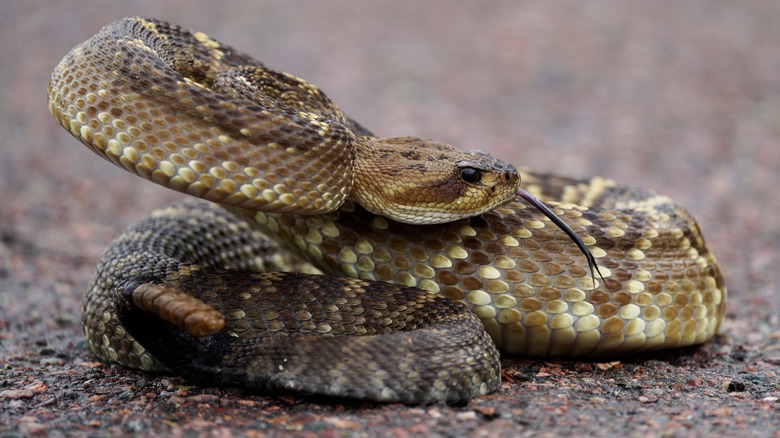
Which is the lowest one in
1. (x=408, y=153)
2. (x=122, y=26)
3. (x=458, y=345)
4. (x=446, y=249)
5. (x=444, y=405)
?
(x=444, y=405)

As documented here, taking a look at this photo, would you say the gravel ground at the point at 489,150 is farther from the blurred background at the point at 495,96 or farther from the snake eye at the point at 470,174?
the snake eye at the point at 470,174

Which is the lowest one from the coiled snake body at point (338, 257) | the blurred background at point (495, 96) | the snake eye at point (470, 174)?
the coiled snake body at point (338, 257)

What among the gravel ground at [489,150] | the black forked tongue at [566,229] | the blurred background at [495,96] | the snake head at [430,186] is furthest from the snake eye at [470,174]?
the blurred background at [495,96]

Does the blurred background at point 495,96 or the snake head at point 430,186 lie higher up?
the blurred background at point 495,96

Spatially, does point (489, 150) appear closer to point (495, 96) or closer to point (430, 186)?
point (495, 96)

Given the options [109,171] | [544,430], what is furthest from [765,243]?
[109,171]

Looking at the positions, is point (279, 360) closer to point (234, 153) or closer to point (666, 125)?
point (234, 153)

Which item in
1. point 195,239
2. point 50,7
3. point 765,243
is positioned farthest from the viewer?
point 50,7
